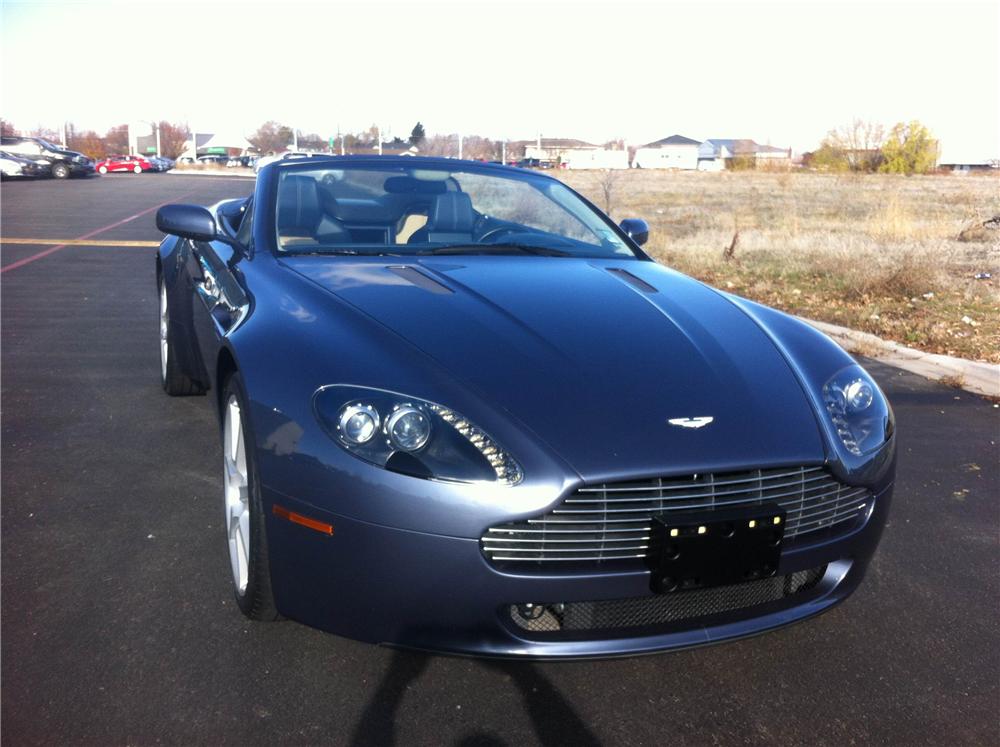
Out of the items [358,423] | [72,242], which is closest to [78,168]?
[72,242]

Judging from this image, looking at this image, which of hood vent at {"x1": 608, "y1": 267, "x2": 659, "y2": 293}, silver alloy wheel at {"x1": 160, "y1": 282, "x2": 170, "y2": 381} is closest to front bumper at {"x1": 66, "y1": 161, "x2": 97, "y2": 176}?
silver alloy wheel at {"x1": 160, "y1": 282, "x2": 170, "y2": 381}

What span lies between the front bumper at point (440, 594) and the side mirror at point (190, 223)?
5.43 feet

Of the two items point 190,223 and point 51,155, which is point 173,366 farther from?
point 51,155

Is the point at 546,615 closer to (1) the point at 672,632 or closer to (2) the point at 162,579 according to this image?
(1) the point at 672,632

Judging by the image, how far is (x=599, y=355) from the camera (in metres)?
2.65

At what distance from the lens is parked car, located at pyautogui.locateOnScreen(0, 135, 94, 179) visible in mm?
35125

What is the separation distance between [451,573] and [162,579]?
4.33 ft

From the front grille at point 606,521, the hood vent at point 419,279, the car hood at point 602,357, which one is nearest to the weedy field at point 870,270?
the car hood at point 602,357

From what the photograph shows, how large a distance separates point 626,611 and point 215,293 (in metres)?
2.22

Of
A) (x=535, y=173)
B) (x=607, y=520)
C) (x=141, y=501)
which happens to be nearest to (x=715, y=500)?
(x=607, y=520)

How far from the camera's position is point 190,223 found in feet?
12.0

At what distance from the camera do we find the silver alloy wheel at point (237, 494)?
2.69m

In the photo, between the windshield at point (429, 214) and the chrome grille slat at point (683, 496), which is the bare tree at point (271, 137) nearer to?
the windshield at point (429, 214)

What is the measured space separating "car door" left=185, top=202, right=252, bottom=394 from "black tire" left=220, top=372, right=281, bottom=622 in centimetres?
59
